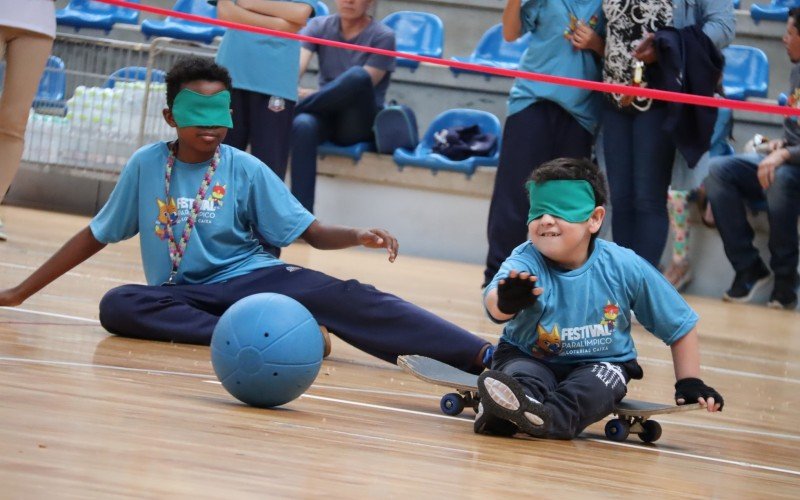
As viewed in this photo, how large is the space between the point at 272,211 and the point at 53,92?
6798 mm

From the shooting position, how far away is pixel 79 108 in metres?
10.4

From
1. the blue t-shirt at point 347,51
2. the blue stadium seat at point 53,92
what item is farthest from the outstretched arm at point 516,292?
the blue stadium seat at point 53,92

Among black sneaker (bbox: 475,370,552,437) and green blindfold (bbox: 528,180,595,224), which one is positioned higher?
green blindfold (bbox: 528,180,595,224)

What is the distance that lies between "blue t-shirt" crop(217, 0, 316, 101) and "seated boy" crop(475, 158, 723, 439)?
2657 millimetres

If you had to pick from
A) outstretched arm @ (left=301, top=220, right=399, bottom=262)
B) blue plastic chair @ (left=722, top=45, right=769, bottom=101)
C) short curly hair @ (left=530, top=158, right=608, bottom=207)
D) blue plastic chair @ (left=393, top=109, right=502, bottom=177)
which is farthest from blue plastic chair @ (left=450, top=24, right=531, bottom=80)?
short curly hair @ (left=530, top=158, right=608, bottom=207)

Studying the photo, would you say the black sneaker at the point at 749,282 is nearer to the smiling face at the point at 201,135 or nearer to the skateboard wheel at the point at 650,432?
the smiling face at the point at 201,135

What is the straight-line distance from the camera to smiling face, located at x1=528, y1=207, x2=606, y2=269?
338 cm

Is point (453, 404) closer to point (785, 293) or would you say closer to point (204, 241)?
point (204, 241)

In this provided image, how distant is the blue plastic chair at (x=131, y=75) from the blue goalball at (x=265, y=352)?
7418 mm

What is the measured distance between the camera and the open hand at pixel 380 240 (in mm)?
3708

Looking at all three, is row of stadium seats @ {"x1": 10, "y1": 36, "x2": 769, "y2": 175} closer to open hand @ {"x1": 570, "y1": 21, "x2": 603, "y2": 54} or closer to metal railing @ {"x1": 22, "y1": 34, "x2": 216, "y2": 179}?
metal railing @ {"x1": 22, "y1": 34, "x2": 216, "y2": 179}

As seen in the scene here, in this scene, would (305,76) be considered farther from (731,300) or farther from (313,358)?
(313,358)

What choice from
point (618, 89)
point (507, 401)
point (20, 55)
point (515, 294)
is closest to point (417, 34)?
point (618, 89)

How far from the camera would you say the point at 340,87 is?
384 inches
